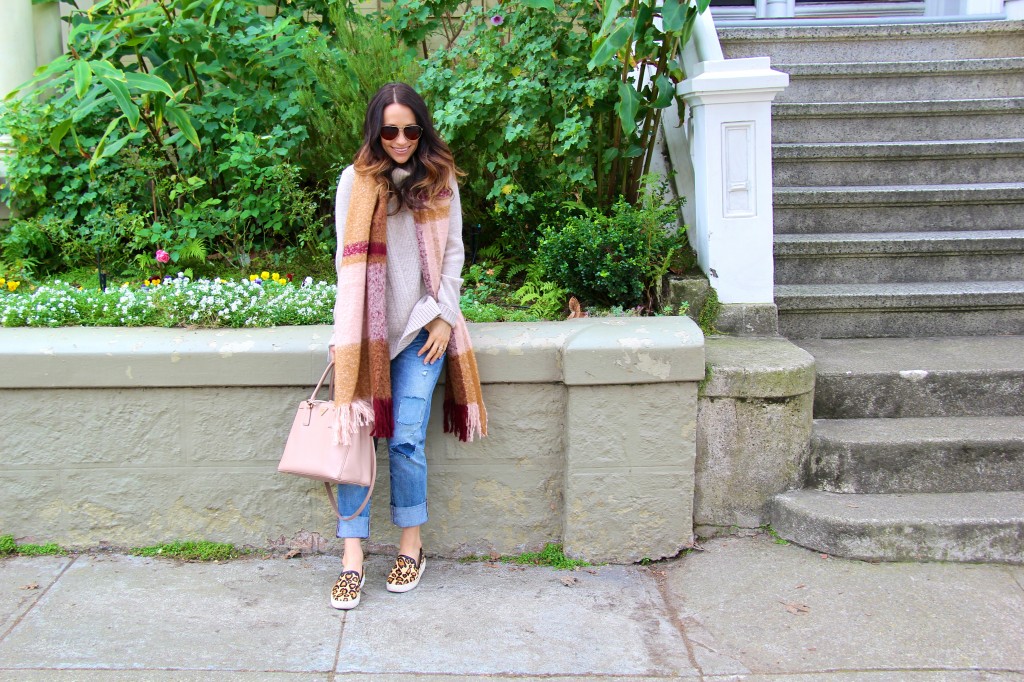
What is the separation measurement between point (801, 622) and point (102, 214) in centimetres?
370

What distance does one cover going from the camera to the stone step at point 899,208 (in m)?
4.69

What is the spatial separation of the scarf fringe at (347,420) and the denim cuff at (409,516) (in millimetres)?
379

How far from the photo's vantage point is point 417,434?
3143 mm

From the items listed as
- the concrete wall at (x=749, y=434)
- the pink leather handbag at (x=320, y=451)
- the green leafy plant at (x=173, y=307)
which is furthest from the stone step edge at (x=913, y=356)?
the green leafy plant at (x=173, y=307)

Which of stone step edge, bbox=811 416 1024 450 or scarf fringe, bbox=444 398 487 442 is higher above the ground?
scarf fringe, bbox=444 398 487 442

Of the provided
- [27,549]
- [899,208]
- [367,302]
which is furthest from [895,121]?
[27,549]

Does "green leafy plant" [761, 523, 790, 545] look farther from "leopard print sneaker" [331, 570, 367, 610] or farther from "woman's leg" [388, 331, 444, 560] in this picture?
"leopard print sneaker" [331, 570, 367, 610]

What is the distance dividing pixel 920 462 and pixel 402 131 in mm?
2291

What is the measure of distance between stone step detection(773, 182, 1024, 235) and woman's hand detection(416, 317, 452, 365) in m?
2.29

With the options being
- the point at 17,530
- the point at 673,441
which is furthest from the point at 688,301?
the point at 17,530

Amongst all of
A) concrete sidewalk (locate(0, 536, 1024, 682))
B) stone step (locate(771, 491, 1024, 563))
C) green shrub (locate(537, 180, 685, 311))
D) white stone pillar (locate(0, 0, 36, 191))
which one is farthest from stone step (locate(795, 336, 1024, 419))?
white stone pillar (locate(0, 0, 36, 191))

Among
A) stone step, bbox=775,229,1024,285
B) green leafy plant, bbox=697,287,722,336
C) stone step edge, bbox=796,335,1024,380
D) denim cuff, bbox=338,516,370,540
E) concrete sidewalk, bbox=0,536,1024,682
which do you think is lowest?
concrete sidewalk, bbox=0,536,1024,682

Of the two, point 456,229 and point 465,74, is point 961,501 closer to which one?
point 456,229

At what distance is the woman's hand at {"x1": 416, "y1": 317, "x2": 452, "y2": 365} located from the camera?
3.11m
